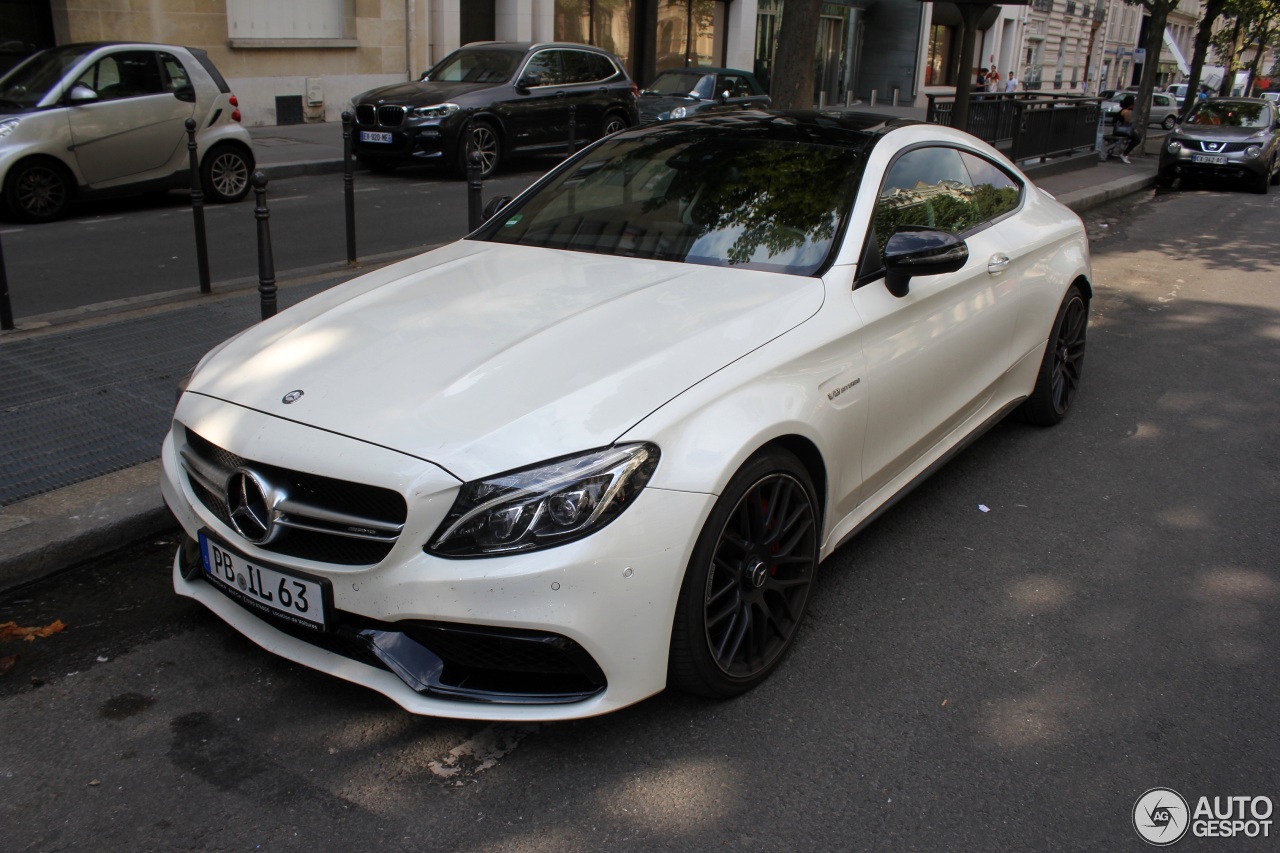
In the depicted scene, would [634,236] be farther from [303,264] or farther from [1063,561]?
[303,264]

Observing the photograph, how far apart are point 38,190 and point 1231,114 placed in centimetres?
1920

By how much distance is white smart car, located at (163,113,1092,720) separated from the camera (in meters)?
2.71

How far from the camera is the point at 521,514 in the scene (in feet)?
8.80

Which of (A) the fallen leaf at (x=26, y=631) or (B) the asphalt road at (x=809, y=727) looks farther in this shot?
(A) the fallen leaf at (x=26, y=631)

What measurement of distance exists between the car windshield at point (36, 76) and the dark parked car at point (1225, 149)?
1681cm

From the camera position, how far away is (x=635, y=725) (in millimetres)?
3094

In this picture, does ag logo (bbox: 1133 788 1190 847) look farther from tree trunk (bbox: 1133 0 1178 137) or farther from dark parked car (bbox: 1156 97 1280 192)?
tree trunk (bbox: 1133 0 1178 137)

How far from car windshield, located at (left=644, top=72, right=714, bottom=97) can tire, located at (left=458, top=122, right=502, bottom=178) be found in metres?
4.70

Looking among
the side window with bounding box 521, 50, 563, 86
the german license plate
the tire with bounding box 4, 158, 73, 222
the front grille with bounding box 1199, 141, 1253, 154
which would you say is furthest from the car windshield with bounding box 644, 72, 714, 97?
the german license plate

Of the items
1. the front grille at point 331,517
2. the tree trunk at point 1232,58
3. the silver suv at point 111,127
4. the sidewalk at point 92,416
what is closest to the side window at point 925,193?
the front grille at point 331,517

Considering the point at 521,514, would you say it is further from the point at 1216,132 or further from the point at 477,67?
the point at 1216,132

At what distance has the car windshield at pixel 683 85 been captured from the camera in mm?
17938

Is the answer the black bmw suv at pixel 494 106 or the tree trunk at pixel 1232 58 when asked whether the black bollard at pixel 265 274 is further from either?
the tree trunk at pixel 1232 58

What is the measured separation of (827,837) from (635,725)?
64 cm
